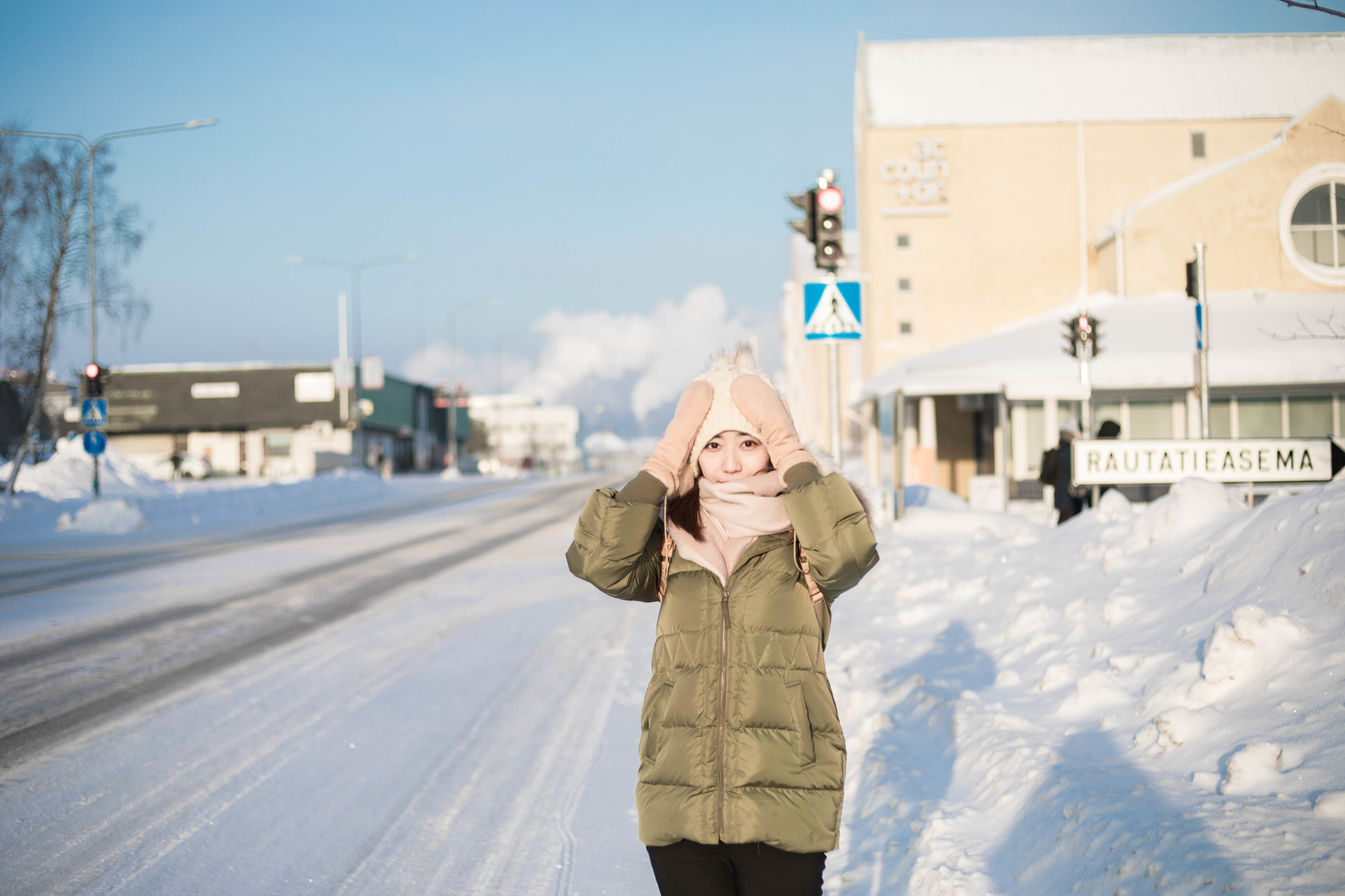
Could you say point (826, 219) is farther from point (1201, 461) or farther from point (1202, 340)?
point (1201, 461)

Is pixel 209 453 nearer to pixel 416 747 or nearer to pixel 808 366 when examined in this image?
pixel 808 366

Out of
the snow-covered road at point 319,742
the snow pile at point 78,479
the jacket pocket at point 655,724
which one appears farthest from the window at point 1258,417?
the snow pile at point 78,479

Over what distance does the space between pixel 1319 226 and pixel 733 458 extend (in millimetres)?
25545

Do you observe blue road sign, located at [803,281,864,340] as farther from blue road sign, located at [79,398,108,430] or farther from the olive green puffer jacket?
blue road sign, located at [79,398,108,430]

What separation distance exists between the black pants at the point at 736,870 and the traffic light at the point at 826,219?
26.3 feet

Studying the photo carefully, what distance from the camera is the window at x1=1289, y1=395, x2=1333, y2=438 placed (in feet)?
64.5

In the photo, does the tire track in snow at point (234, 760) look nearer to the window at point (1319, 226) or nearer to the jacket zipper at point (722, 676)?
the jacket zipper at point (722, 676)

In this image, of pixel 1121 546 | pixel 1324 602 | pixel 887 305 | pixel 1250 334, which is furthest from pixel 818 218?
pixel 887 305

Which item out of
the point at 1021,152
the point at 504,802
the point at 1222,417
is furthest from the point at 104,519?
the point at 1021,152

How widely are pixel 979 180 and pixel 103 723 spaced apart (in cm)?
3150

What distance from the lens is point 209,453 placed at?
66.8 meters

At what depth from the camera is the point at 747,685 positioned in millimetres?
2242

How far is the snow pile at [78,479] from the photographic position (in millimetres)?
26703

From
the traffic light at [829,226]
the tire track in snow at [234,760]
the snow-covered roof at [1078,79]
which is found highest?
the snow-covered roof at [1078,79]
